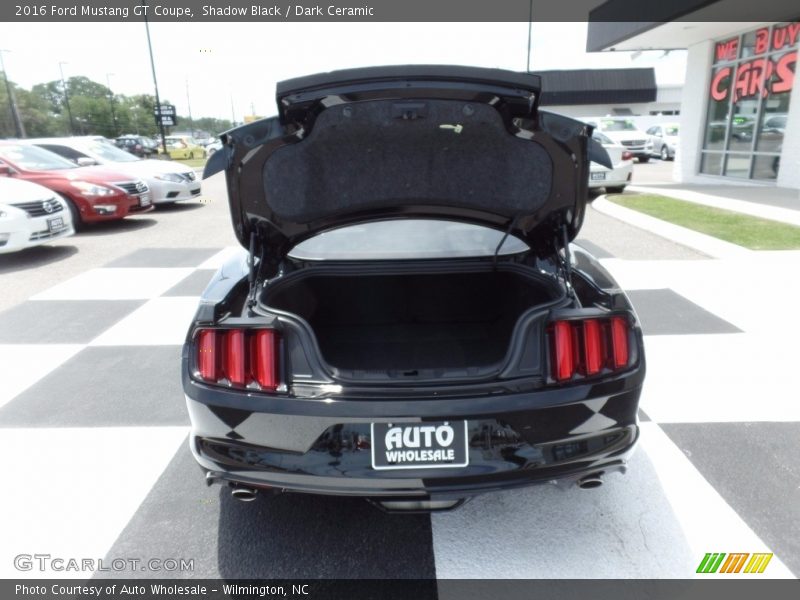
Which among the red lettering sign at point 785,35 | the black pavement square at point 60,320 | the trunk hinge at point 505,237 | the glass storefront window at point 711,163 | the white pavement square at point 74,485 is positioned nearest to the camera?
the white pavement square at point 74,485

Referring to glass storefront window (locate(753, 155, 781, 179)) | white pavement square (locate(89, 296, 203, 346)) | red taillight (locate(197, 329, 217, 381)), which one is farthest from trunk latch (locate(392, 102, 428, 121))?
glass storefront window (locate(753, 155, 781, 179))

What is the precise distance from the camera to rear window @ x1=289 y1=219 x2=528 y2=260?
2742mm

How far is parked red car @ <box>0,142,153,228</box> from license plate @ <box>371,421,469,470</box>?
871 centimetres

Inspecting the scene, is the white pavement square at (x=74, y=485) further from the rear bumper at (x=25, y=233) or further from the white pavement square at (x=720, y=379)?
the rear bumper at (x=25, y=233)

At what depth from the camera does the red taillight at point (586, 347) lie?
77.0 inches

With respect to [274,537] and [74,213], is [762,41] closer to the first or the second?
[74,213]

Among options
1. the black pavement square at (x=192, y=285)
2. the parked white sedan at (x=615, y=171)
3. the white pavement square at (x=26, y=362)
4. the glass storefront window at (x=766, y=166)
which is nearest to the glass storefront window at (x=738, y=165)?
the glass storefront window at (x=766, y=166)

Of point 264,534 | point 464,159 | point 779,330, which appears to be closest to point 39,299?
point 264,534

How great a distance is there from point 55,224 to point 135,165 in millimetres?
4407

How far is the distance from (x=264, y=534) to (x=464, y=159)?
179 centimetres

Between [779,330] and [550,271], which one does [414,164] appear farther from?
[779,330]

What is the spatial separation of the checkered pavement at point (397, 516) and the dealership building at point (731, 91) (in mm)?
10441

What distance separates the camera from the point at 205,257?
7.11m

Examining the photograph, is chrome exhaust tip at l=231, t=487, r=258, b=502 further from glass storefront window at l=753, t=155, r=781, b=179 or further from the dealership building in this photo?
glass storefront window at l=753, t=155, r=781, b=179
